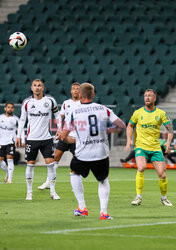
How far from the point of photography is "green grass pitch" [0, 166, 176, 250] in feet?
21.3

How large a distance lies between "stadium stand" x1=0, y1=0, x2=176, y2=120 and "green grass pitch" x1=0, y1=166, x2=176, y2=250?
41.2 ft

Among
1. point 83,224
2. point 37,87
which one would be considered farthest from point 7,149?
point 83,224

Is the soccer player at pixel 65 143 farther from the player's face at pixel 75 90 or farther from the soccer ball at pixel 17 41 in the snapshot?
the soccer ball at pixel 17 41

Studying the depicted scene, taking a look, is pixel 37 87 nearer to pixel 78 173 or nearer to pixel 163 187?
pixel 163 187

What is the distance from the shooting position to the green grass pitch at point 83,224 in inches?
256

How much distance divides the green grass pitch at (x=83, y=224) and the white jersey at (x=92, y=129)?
96cm

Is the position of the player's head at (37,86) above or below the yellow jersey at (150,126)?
above

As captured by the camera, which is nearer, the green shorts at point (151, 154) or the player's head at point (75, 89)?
the green shorts at point (151, 154)

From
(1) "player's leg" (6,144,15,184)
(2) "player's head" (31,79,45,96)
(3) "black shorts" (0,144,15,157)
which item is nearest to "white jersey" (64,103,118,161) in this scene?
(2) "player's head" (31,79,45,96)

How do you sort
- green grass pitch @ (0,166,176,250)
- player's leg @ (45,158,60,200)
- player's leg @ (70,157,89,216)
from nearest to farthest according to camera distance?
green grass pitch @ (0,166,176,250)
player's leg @ (70,157,89,216)
player's leg @ (45,158,60,200)

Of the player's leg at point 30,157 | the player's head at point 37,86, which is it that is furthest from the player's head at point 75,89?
the player's leg at point 30,157

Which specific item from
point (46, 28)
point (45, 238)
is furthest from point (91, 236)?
point (46, 28)

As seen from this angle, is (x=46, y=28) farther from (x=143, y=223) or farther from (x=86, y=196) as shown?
(x=143, y=223)

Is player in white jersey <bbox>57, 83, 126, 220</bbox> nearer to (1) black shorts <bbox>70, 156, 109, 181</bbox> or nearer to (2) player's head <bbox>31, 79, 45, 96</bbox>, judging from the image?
(1) black shorts <bbox>70, 156, 109, 181</bbox>
